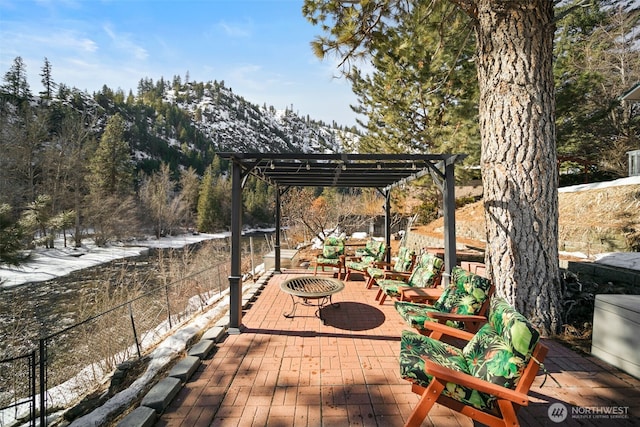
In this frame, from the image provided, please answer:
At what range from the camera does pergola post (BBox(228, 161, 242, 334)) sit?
3.65 m

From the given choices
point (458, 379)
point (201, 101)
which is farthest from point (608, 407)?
point (201, 101)

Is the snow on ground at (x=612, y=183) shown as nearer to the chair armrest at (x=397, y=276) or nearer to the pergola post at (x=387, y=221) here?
the pergola post at (x=387, y=221)

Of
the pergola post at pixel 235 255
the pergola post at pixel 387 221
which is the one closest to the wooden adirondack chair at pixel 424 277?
the pergola post at pixel 235 255

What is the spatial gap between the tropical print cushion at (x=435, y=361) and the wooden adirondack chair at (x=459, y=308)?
35 cm

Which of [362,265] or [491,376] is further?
[362,265]

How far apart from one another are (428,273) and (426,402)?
274cm

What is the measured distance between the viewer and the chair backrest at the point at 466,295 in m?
3.04

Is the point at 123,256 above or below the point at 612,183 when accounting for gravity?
below

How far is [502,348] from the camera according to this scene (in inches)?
74.6

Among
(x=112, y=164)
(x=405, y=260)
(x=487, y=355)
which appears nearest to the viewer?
(x=487, y=355)

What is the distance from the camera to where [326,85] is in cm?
490

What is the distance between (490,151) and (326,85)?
279cm

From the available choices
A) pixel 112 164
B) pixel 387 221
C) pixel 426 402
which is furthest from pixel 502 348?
pixel 112 164

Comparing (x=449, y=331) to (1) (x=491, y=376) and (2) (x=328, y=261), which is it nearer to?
(1) (x=491, y=376)
